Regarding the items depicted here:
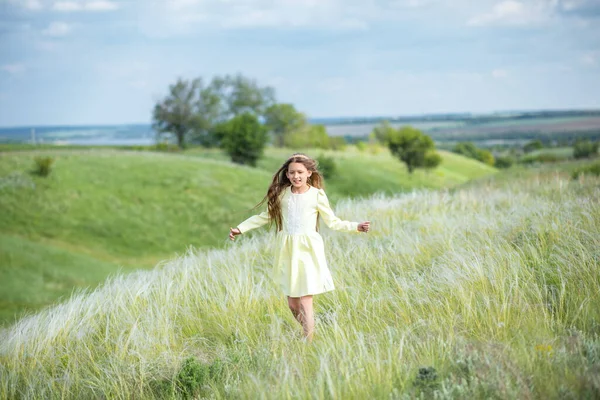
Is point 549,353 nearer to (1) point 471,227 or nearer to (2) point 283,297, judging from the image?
(2) point 283,297

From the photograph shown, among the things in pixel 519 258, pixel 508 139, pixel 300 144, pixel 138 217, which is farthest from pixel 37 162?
pixel 508 139

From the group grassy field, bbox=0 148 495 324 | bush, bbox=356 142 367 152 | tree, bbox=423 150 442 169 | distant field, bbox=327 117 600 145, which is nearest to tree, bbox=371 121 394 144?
distant field, bbox=327 117 600 145

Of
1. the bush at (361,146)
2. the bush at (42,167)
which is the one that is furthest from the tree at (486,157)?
the bush at (42,167)

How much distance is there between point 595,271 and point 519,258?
60 centimetres

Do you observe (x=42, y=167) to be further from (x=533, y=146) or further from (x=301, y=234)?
(x=533, y=146)

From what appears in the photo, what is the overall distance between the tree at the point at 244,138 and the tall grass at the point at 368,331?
3136cm

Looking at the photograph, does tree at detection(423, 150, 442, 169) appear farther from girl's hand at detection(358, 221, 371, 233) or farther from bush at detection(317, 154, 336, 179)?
girl's hand at detection(358, 221, 371, 233)

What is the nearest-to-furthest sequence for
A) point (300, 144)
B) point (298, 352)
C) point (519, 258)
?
point (298, 352) → point (519, 258) → point (300, 144)

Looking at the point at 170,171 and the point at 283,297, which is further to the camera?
the point at 170,171

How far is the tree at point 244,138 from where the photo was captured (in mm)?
37375

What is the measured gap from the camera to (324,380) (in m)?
3.36

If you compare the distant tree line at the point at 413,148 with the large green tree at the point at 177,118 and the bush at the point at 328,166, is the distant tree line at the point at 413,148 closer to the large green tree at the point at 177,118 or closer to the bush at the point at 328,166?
the bush at the point at 328,166

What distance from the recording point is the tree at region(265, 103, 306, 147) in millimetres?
56094

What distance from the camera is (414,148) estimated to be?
40500mm
